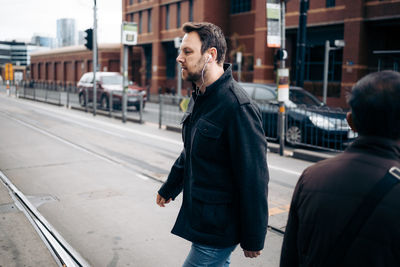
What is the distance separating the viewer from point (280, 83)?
9992 mm

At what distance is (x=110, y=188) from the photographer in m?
6.54

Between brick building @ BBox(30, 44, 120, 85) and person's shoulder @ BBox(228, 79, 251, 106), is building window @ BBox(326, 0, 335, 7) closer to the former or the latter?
person's shoulder @ BBox(228, 79, 251, 106)

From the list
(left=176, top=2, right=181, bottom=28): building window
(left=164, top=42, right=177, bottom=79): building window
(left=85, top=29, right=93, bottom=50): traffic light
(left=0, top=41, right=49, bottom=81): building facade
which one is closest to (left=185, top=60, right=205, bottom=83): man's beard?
(left=85, top=29, right=93, bottom=50): traffic light

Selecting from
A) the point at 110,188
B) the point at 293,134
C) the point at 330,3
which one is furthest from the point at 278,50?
the point at 330,3

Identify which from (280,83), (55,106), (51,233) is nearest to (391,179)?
(51,233)

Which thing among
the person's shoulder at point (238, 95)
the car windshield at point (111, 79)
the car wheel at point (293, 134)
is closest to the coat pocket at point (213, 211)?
the person's shoulder at point (238, 95)

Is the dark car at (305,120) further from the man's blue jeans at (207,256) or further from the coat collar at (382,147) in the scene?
the coat collar at (382,147)

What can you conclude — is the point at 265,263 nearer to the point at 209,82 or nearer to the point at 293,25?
the point at 209,82

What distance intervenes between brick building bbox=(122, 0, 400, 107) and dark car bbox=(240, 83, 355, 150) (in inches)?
459

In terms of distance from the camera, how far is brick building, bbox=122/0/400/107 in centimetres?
2459

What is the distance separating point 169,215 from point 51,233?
142cm

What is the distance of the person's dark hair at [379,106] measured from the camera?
148cm

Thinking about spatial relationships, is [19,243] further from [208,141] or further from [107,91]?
[107,91]

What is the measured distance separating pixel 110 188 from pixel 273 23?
572 cm
